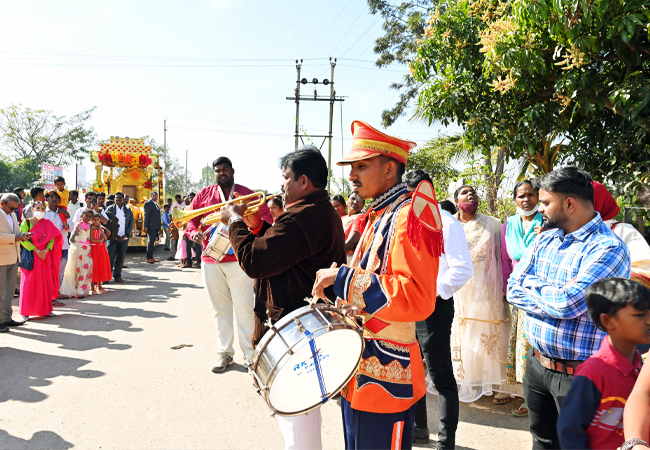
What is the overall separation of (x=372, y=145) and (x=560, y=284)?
126 centimetres

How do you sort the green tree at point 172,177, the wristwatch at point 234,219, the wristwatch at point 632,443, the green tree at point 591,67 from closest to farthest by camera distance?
the wristwatch at point 632,443, the wristwatch at point 234,219, the green tree at point 591,67, the green tree at point 172,177

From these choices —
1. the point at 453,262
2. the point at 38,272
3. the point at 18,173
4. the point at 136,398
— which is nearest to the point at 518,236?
the point at 453,262

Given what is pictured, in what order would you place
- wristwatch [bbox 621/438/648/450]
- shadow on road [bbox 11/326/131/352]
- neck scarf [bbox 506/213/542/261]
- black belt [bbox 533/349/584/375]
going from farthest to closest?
shadow on road [bbox 11/326/131/352] < neck scarf [bbox 506/213/542/261] < black belt [bbox 533/349/584/375] < wristwatch [bbox 621/438/648/450]

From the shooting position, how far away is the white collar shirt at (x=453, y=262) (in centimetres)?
336

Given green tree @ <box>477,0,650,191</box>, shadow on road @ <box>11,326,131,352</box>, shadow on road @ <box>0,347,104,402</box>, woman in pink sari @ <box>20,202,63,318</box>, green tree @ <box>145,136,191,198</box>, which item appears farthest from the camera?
green tree @ <box>145,136,191,198</box>

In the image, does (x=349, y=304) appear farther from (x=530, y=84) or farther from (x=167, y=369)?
(x=530, y=84)

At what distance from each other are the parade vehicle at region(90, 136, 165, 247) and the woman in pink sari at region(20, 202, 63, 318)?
38.4 ft

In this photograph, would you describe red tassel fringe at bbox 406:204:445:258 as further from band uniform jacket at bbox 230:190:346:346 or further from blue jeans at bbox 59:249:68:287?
blue jeans at bbox 59:249:68:287

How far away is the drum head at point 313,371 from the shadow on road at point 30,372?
3.42 metres

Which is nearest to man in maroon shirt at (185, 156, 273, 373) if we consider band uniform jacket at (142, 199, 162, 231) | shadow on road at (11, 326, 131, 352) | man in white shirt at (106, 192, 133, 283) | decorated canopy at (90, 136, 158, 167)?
shadow on road at (11, 326, 131, 352)

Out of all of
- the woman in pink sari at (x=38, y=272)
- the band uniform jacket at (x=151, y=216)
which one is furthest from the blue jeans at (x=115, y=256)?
the woman in pink sari at (x=38, y=272)

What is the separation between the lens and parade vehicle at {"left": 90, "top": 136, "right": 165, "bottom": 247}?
61.6ft

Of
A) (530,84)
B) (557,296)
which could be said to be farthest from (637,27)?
(557,296)

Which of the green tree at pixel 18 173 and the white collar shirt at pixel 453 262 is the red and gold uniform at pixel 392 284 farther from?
the green tree at pixel 18 173
